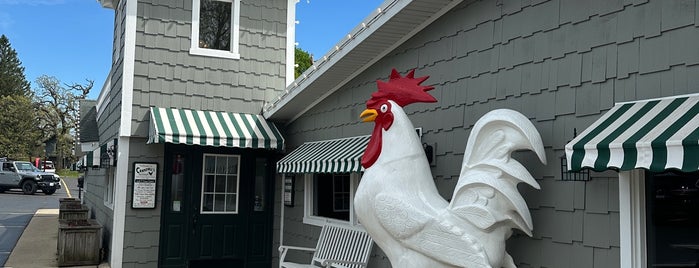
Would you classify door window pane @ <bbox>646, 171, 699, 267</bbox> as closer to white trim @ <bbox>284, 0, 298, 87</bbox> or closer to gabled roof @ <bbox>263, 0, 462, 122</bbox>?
gabled roof @ <bbox>263, 0, 462, 122</bbox>

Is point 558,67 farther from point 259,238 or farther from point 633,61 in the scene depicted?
point 259,238

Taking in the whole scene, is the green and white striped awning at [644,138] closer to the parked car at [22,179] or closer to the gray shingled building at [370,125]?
the gray shingled building at [370,125]

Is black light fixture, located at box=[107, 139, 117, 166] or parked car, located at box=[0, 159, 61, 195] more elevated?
black light fixture, located at box=[107, 139, 117, 166]

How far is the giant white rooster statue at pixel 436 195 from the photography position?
→ 3.87 meters

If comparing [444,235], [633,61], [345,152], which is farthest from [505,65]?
[345,152]

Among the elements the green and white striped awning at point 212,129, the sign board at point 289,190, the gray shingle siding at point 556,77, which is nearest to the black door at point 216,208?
the sign board at point 289,190

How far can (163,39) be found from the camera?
331 inches

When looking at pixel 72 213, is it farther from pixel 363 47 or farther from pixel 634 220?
pixel 634 220

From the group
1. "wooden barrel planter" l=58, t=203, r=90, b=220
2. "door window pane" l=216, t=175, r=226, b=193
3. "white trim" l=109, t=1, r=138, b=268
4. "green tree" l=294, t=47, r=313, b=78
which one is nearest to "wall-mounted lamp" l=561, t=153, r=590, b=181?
"door window pane" l=216, t=175, r=226, b=193

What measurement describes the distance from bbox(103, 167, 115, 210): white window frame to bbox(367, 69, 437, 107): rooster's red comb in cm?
687

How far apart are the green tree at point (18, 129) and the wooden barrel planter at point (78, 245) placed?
3962cm

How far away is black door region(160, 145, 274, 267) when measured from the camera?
27.3 ft

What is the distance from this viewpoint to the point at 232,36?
8883 millimetres

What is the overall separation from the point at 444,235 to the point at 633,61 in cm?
169
